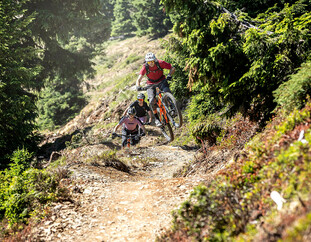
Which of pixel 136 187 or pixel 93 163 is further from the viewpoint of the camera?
pixel 93 163

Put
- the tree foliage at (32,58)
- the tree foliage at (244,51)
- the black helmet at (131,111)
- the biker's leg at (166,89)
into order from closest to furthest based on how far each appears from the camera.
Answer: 1. the tree foliage at (244,51)
2. the biker's leg at (166,89)
3. the black helmet at (131,111)
4. the tree foliage at (32,58)

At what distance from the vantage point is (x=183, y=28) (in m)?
8.52

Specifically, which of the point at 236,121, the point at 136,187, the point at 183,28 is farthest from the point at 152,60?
the point at 136,187

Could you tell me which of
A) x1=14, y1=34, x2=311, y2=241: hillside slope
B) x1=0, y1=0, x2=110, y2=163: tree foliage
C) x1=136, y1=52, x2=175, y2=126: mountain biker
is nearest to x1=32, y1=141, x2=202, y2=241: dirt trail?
x1=14, y1=34, x2=311, y2=241: hillside slope

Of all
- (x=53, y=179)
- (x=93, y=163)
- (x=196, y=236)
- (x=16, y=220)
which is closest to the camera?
(x=196, y=236)

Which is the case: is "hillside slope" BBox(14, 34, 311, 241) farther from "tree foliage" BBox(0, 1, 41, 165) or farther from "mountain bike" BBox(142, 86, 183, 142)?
"tree foliage" BBox(0, 1, 41, 165)

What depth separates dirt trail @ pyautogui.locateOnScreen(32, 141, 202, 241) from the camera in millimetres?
5324

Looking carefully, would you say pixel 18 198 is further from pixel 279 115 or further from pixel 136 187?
pixel 279 115

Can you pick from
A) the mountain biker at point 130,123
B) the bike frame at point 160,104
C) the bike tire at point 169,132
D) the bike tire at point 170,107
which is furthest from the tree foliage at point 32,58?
the bike tire at point 170,107

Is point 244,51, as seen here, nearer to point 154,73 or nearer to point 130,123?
point 154,73

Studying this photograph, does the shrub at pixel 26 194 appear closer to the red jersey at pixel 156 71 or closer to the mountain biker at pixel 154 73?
the mountain biker at pixel 154 73

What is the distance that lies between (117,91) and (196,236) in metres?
24.3

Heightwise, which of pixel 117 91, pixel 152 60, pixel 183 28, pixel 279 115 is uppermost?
pixel 183 28

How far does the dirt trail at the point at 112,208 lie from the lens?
5.32 meters
